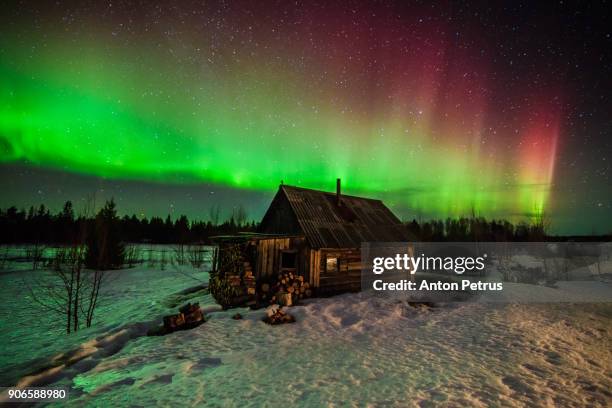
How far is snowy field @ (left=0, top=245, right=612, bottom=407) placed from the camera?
244 inches

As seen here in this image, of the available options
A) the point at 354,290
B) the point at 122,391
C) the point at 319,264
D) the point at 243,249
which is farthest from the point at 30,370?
the point at 354,290

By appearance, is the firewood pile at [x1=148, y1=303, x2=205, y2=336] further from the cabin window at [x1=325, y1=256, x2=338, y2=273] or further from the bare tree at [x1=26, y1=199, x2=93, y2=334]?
the cabin window at [x1=325, y1=256, x2=338, y2=273]

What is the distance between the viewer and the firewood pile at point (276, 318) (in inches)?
443

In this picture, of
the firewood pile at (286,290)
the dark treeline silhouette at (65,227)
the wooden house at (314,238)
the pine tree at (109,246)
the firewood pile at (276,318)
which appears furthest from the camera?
the dark treeline silhouette at (65,227)

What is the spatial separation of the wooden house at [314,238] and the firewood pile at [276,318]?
3556mm

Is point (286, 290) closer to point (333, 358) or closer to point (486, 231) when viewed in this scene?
point (333, 358)

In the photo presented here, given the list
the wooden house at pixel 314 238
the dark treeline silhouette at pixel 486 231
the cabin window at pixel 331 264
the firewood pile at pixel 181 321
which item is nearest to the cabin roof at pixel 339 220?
the wooden house at pixel 314 238

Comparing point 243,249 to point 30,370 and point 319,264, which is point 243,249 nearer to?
point 319,264

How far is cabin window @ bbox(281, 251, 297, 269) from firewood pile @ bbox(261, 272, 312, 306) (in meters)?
1.09

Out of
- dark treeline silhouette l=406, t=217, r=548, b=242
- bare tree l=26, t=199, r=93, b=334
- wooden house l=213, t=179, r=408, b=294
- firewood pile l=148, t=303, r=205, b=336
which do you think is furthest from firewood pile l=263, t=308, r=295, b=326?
dark treeline silhouette l=406, t=217, r=548, b=242

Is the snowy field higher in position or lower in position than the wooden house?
lower

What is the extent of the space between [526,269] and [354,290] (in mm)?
24818

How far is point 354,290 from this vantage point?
17.2 metres

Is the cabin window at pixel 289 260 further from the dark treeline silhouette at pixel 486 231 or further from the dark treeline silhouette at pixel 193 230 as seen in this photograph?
the dark treeline silhouette at pixel 486 231
